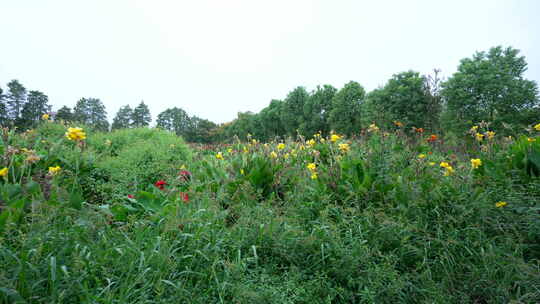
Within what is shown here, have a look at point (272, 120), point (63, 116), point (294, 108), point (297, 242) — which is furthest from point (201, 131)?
point (297, 242)

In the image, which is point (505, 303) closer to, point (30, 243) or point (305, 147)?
point (30, 243)

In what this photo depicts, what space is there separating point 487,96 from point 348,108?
8.09 meters

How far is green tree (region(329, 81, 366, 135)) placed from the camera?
20516 mm

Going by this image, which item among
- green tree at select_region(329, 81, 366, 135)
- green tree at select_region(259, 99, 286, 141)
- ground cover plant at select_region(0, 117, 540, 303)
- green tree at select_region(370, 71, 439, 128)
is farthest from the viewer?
green tree at select_region(259, 99, 286, 141)

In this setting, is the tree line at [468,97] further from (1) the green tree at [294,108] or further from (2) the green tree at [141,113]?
(2) the green tree at [141,113]

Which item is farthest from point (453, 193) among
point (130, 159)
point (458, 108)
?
point (458, 108)

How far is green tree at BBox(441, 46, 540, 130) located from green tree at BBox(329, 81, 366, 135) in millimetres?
5364

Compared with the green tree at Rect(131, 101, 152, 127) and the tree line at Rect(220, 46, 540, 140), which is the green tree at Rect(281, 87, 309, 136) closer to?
the tree line at Rect(220, 46, 540, 140)

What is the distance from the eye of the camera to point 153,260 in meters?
1.56

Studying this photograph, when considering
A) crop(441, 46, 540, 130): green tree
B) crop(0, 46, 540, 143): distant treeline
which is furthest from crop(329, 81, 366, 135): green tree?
crop(441, 46, 540, 130): green tree

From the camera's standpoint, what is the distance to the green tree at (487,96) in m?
16.3

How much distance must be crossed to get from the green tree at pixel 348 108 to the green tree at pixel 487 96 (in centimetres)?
536

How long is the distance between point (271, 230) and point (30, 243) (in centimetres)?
133

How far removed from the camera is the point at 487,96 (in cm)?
1681
